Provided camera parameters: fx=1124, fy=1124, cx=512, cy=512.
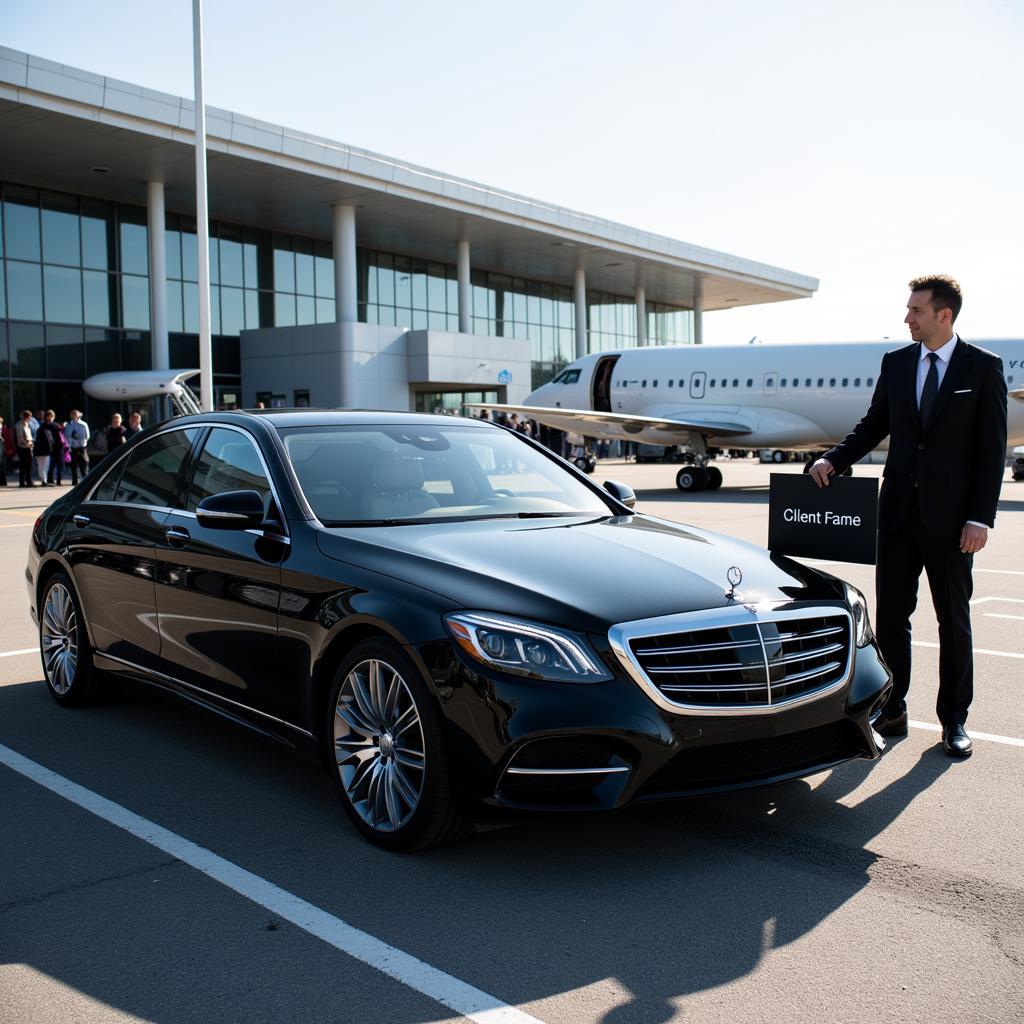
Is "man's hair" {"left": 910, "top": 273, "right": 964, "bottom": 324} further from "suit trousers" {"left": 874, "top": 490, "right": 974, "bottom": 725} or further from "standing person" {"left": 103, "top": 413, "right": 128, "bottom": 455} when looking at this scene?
"standing person" {"left": 103, "top": 413, "right": 128, "bottom": 455}

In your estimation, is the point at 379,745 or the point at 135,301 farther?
the point at 135,301

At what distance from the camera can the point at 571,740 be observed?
3598 mm

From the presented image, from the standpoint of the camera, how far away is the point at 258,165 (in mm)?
32500

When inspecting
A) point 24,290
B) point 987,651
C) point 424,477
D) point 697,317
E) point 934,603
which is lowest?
point 987,651

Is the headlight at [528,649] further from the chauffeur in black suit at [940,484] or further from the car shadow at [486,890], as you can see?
the chauffeur in black suit at [940,484]

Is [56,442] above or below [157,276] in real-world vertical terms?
below

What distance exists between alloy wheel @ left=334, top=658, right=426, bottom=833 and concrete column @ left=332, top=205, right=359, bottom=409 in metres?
33.3

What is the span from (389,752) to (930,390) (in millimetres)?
3049

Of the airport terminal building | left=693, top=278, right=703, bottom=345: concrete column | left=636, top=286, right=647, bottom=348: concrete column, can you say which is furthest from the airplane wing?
left=693, top=278, right=703, bottom=345: concrete column

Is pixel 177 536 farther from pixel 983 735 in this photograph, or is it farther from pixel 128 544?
pixel 983 735

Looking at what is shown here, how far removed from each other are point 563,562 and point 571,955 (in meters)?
1.47

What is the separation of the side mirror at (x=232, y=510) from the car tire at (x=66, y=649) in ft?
5.62

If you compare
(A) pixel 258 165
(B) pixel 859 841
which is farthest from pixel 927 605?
(A) pixel 258 165

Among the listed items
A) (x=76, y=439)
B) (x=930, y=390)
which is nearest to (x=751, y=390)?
(x=76, y=439)
